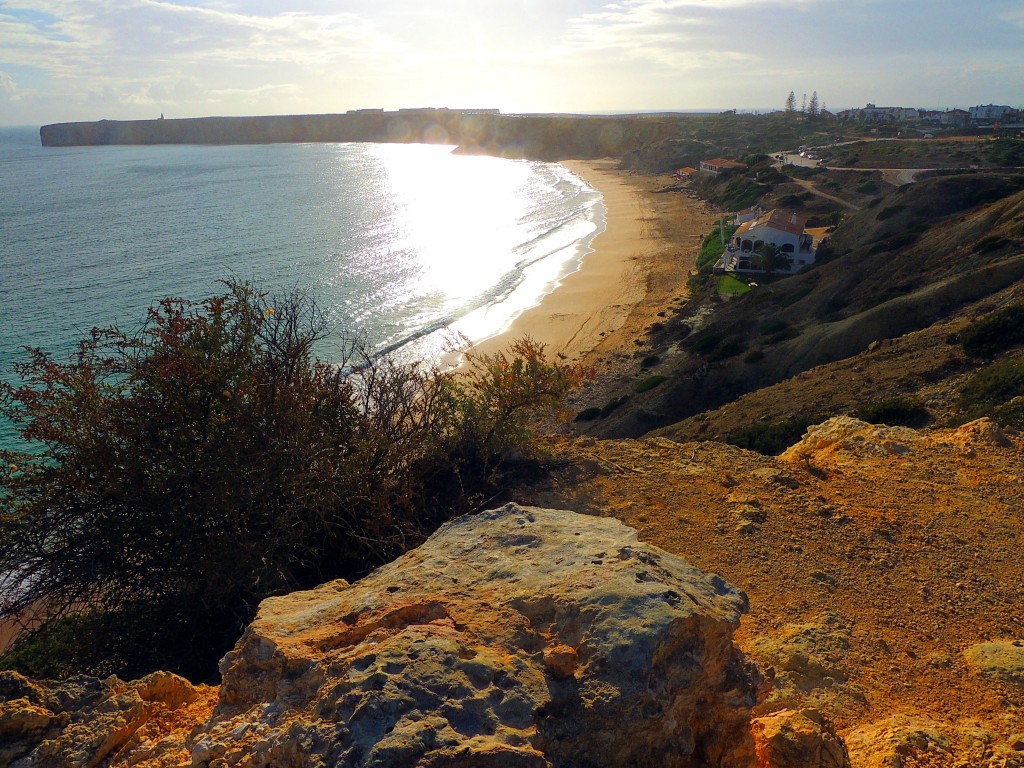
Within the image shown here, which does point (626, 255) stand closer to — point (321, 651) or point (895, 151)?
point (895, 151)

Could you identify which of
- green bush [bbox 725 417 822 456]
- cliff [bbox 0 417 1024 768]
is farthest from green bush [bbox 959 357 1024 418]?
cliff [bbox 0 417 1024 768]

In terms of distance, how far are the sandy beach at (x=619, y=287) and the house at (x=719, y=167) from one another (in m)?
9.77

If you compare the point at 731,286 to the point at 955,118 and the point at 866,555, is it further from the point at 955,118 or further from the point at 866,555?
the point at 955,118

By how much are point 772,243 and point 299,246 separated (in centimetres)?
3355

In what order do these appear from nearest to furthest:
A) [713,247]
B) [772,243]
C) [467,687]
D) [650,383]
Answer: [467,687] → [650,383] → [772,243] → [713,247]

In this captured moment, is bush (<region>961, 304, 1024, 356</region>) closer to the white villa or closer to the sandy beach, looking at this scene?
the sandy beach

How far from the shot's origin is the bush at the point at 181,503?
6828 millimetres

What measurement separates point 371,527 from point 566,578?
12.5 ft

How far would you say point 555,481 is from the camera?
9969mm

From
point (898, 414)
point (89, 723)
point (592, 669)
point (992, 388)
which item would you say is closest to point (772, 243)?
point (992, 388)

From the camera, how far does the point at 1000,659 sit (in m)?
6.19

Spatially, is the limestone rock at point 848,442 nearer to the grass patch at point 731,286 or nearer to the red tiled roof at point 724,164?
the grass patch at point 731,286

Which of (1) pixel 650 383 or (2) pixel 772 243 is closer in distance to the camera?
(1) pixel 650 383

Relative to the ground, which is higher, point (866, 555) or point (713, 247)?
point (713, 247)
